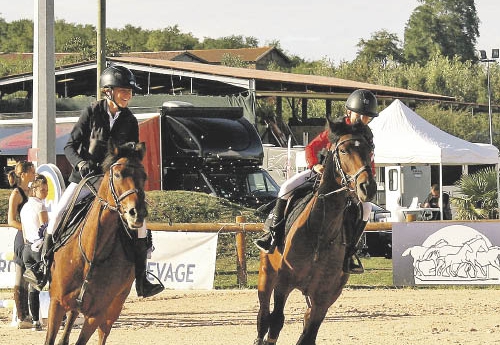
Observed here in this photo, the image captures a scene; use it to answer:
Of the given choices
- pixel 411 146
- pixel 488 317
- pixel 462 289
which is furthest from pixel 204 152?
pixel 488 317

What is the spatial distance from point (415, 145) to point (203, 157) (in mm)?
6327

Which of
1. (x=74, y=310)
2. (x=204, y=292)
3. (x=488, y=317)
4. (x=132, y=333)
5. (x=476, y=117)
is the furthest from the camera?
(x=476, y=117)

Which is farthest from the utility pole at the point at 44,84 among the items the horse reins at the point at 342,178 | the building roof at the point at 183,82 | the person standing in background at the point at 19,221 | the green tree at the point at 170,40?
the green tree at the point at 170,40

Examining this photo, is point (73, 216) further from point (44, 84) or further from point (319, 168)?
point (44, 84)

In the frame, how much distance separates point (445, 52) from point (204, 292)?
115 metres

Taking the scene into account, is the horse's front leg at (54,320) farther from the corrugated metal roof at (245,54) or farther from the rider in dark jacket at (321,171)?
the corrugated metal roof at (245,54)

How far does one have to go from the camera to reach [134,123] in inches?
414

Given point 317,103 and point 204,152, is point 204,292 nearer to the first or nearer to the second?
point 204,152

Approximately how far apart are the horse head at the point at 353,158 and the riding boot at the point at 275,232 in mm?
1098

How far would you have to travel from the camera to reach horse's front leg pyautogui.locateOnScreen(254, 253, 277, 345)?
37.7ft

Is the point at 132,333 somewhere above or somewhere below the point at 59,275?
below

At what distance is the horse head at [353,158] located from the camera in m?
9.77

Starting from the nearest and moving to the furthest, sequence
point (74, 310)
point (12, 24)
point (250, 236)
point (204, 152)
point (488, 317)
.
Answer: point (74, 310) < point (488, 317) < point (250, 236) < point (204, 152) < point (12, 24)

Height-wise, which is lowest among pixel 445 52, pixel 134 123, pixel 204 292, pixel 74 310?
pixel 204 292
